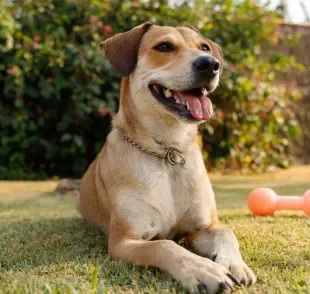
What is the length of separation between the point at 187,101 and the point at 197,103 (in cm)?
7

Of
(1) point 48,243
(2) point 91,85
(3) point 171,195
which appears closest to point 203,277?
(3) point 171,195

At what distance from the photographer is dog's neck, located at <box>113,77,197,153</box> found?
3.64 metres

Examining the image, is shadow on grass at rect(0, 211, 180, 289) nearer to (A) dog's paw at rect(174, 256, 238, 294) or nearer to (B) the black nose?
(A) dog's paw at rect(174, 256, 238, 294)

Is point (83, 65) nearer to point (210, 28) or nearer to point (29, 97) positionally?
point (29, 97)

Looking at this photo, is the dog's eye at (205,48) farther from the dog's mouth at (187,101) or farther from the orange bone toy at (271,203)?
the orange bone toy at (271,203)

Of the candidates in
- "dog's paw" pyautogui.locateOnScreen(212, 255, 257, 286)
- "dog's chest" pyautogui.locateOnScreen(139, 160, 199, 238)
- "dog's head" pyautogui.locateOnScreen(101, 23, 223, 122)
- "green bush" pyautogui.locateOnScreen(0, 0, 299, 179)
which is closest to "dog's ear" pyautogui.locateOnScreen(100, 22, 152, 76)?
"dog's head" pyautogui.locateOnScreen(101, 23, 223, 122)

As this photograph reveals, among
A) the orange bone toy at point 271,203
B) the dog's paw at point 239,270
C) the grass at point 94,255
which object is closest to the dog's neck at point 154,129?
the grass at point 94,255

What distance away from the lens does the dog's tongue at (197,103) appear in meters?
3.40

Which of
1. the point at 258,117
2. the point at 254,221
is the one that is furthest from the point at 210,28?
the point at 254,221

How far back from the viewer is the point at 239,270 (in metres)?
2.54

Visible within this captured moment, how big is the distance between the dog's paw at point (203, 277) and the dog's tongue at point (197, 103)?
115 cm

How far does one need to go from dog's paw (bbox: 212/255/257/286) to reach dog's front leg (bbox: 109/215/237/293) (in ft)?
0.18

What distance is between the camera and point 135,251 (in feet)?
9.45

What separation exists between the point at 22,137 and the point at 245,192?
12.8 ft
